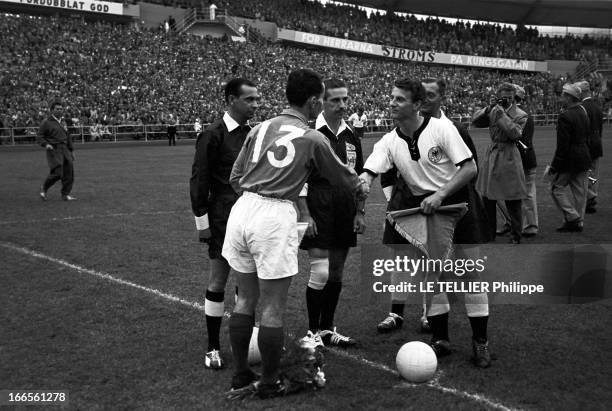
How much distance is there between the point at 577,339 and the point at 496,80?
55686 mm

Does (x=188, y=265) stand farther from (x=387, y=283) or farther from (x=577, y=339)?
(x=577, y=339)

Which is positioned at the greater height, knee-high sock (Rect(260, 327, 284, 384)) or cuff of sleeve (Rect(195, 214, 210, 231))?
cuff of sleeve (Rect(195, 214, 210, 231))

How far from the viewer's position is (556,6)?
6275 centimetres

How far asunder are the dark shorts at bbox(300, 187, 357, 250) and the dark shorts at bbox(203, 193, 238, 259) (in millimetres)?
671

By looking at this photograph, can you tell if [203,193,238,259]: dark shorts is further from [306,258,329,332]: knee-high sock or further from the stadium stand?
the stadium stand

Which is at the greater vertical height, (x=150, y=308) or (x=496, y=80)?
(x=496, y=80)

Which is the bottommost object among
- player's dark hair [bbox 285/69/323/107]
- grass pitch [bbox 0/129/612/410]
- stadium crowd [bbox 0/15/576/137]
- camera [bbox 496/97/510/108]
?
grass pitch [bbox 0/129/612/410]

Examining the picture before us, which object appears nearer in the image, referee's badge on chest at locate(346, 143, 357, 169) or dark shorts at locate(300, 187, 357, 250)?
dark shorts at locate(300, 187, 357, 250)

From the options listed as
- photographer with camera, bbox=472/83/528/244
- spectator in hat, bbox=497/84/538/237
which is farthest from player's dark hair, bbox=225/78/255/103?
spectator in hat, bbox=497/84/538/237

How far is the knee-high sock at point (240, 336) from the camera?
4.32 m

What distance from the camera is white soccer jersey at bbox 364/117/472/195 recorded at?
15.7 feet

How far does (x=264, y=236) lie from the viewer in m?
4.11

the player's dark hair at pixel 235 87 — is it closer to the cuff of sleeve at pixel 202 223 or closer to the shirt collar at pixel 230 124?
the shirt collar at pixel 230 124

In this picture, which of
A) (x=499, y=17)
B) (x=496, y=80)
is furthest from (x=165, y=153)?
(x=499, y=17)
